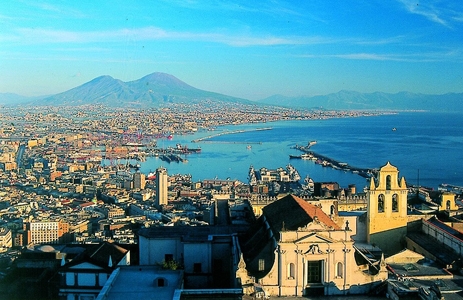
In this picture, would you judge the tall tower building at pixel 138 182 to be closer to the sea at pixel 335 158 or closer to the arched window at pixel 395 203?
the sea at pixel 335 158

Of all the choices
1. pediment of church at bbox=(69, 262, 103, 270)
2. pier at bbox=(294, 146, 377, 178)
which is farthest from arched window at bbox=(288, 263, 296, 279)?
pier at bbox=(294, 146, 377, 178)

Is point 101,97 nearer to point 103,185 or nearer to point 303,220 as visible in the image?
point 103,185

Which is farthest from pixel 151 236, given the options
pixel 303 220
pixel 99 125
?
pixel 99 125

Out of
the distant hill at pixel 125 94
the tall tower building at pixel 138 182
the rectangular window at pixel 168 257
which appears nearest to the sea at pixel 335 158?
the tall tower building at pixel 138 182

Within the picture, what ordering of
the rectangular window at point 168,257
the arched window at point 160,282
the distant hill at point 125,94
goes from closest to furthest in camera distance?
1. the arched window at point 160,282
2. the rectangular window at point 168,257
3. the distant hill at point 125,94

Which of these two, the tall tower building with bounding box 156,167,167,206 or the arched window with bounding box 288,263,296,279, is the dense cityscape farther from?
the tall tower building with bounding box 156,167,167,206

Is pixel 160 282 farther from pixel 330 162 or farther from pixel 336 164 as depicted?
pixel 330 162
